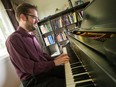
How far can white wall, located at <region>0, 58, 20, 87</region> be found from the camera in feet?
8.65

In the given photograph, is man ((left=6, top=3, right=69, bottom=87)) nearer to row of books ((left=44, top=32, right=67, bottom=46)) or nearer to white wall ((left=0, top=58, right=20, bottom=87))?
white wall ((left=0, top=58, right=20, bottom=87))

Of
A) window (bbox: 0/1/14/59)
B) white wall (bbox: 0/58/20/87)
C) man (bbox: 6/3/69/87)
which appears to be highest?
window (bbox: 0/1/14/59)

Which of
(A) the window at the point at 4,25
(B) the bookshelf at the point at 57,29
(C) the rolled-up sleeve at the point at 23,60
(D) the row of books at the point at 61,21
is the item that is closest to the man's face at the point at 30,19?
(C) the rolled-up sleeve at the point at 23,60

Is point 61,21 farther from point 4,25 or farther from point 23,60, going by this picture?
point 23,60

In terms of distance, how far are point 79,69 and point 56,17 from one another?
2876mm

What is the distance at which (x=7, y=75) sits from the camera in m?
2.82

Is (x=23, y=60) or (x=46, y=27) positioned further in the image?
(x=46, y=27)

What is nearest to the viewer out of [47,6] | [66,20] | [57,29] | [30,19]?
[30,19]

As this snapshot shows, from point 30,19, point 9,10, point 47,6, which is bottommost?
point 30,19

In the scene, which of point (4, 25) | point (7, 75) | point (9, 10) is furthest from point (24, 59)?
point (9, 10)

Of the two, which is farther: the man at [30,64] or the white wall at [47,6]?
the white wall at [47,6]

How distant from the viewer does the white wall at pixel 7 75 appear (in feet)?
8.65

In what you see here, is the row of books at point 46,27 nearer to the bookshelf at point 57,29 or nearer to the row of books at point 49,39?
the bookshelf at point 57,29

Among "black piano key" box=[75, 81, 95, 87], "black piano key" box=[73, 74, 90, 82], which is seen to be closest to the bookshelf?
"black piano key" box=[73, 74, 90, 82]
